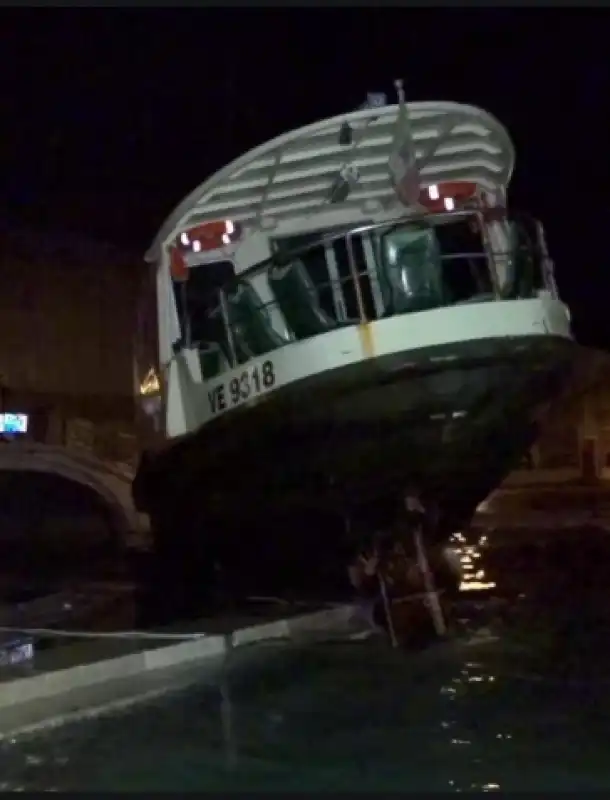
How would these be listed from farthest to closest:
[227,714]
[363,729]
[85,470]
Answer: [85,470] < [227,714] < [363,729]

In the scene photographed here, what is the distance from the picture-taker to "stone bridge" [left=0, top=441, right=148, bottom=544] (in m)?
23.2

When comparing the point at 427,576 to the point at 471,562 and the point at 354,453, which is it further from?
the point at 471,562

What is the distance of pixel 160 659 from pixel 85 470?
15.7m

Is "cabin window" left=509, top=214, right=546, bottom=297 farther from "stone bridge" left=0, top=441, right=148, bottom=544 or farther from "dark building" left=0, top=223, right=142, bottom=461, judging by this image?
"dark building" left=0, top=223, right=142, bottom=461

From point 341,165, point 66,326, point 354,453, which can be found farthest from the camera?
point 66,326

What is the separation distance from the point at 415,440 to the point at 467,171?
2940mm

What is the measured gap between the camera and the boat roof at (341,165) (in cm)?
937

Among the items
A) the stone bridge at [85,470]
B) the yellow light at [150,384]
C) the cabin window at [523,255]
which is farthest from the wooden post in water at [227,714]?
the stone bridge at [85,470]

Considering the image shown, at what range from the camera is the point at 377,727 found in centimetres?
640

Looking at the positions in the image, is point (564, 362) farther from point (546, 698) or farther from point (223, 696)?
point (223, 696)

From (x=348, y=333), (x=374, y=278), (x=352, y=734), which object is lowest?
(x=352, y=734)

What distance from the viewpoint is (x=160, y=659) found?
7879 millimetres

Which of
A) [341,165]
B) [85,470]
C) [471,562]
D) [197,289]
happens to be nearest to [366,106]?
[341,165]

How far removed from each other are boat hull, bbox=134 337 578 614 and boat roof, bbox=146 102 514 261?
6.86 ft
